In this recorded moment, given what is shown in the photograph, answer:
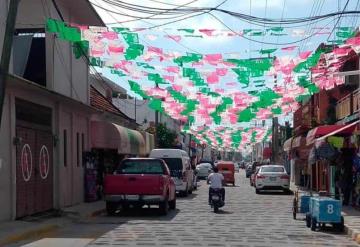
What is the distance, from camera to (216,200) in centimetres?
2306

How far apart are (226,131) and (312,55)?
3893 cm

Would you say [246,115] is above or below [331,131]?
above

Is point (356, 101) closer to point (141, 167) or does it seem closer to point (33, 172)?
point (141, 167)

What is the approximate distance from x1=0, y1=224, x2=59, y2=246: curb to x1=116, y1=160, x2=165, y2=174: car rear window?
5097mm

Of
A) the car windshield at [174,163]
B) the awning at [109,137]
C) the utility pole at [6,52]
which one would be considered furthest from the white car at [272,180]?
the utility pole at [6,52]

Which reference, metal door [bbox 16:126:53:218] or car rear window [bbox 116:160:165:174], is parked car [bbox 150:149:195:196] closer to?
car rear window [bbox 116:160:165:174]

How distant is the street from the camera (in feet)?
47.1

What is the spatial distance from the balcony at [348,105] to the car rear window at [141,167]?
310 inches

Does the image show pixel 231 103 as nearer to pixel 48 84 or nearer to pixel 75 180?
pixel 75 180

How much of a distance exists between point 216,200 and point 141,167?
2867 millimetres

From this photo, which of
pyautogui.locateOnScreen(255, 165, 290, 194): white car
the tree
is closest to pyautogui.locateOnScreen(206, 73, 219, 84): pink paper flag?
pyautogui.locateOnScreen(255, 165, 290, 194): white car

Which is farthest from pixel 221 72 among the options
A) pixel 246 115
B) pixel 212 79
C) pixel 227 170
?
pixel 227 170

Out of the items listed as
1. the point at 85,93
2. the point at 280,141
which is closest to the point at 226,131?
the point at 280,141

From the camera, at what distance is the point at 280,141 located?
74.8 meters
